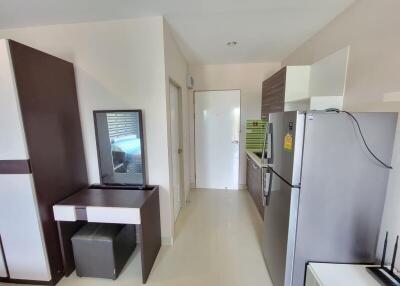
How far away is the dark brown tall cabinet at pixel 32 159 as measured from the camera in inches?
56.6

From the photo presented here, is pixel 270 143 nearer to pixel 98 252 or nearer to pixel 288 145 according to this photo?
pixel 288 145

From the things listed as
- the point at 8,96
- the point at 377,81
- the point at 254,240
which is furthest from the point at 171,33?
the point at 254,240

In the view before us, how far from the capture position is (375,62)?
4.50 feet

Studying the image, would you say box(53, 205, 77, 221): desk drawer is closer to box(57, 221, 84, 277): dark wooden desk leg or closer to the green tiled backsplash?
box(57, 221, 84, 277): dark wooden desk leg

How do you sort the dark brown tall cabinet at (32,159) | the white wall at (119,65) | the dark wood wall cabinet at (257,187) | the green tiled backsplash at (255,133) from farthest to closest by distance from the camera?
the green tiled backsplash at (255,133) < the dark wood wall cabinet at (257,187) < the white wall at (119,65) < the dark brown tall cabinet at (32,159)

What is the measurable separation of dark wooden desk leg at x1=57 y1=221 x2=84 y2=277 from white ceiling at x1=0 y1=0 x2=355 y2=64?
2005 millimetres

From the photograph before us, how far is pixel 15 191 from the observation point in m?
1.55

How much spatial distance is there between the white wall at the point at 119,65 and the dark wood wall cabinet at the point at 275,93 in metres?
1.48

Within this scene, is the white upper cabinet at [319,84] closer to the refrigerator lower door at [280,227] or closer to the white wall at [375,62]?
the white wall at [375,62]

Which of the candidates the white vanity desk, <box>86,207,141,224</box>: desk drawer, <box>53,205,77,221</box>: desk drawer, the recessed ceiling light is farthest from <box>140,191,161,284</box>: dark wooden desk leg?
the recessed ceiling light

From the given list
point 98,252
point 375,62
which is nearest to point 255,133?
point 375,62

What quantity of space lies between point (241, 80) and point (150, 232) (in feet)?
9.99

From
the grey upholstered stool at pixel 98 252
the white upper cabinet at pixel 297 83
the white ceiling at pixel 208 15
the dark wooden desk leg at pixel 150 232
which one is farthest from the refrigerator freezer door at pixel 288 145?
the grey upholstered stool at pixel 98 252

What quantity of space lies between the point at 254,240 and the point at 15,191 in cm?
257
